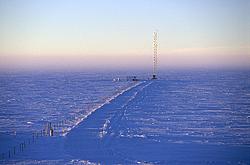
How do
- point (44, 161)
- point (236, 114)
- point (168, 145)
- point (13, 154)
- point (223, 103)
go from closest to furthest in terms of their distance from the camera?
point (44, 161) → point (13, 154) → point (168, 145) → point (236, 114) → point (223, 103)

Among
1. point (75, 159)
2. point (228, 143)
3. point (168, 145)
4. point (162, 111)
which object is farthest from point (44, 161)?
point (162, 111)

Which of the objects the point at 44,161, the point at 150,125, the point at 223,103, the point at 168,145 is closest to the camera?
the point at 44,161

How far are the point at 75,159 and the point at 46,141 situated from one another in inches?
171

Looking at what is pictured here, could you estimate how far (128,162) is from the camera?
18750mm

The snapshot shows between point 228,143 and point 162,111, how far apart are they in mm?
13707

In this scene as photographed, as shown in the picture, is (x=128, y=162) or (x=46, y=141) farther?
(x=46, y=141)

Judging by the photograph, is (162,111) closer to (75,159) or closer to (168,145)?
(168,145)

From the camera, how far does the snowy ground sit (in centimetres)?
1948

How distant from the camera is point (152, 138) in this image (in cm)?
2444

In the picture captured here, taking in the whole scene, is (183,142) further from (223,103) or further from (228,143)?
(223,103)

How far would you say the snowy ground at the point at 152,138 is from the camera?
19484mm

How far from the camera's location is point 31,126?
29609 millimetres

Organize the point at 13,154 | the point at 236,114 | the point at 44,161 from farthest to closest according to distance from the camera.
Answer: the point at 236,114, the point at 13,154, the point at 44,161

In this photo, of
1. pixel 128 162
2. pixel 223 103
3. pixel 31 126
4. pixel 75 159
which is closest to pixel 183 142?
pixel 128 162
